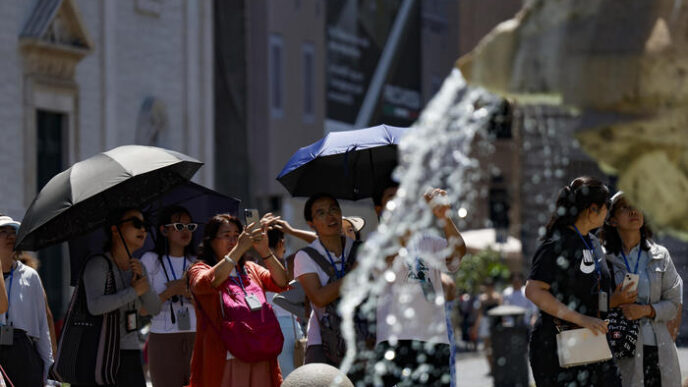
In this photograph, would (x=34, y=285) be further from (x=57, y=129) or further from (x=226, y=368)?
(x=57, y=129)

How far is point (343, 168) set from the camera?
378 inches

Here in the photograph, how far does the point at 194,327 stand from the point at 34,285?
107cm

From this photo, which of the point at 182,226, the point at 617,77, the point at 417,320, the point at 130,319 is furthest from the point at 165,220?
the point at 617,77

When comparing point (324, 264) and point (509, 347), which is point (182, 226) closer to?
point (324, 264)

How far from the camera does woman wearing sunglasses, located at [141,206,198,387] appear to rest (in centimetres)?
927

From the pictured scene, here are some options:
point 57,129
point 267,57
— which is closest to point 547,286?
point 57,129

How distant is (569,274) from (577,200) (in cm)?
38

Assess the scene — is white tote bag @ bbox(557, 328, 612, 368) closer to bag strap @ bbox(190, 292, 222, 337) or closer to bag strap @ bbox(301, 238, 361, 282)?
bag strap @ bbox(301, 238, 361, 282)

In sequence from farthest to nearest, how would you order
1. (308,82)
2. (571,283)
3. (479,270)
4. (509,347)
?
(479,270) → (308,82) → (509,347) → (571,283)

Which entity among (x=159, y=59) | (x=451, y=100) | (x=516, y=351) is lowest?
(x=516, y=351)

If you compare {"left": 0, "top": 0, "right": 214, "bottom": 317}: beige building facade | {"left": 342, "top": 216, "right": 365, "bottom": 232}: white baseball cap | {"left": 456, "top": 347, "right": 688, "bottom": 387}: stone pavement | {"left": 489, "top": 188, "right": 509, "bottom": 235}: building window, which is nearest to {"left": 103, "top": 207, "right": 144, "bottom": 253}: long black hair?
{"left": 342, "top": 216, "right": 365, "bottom": 232}: white baseball cap

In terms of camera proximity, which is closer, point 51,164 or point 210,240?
point 210,240

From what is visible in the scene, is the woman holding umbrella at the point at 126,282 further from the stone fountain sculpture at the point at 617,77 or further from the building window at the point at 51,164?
the building window at the point at 51,164

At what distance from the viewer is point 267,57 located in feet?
114
